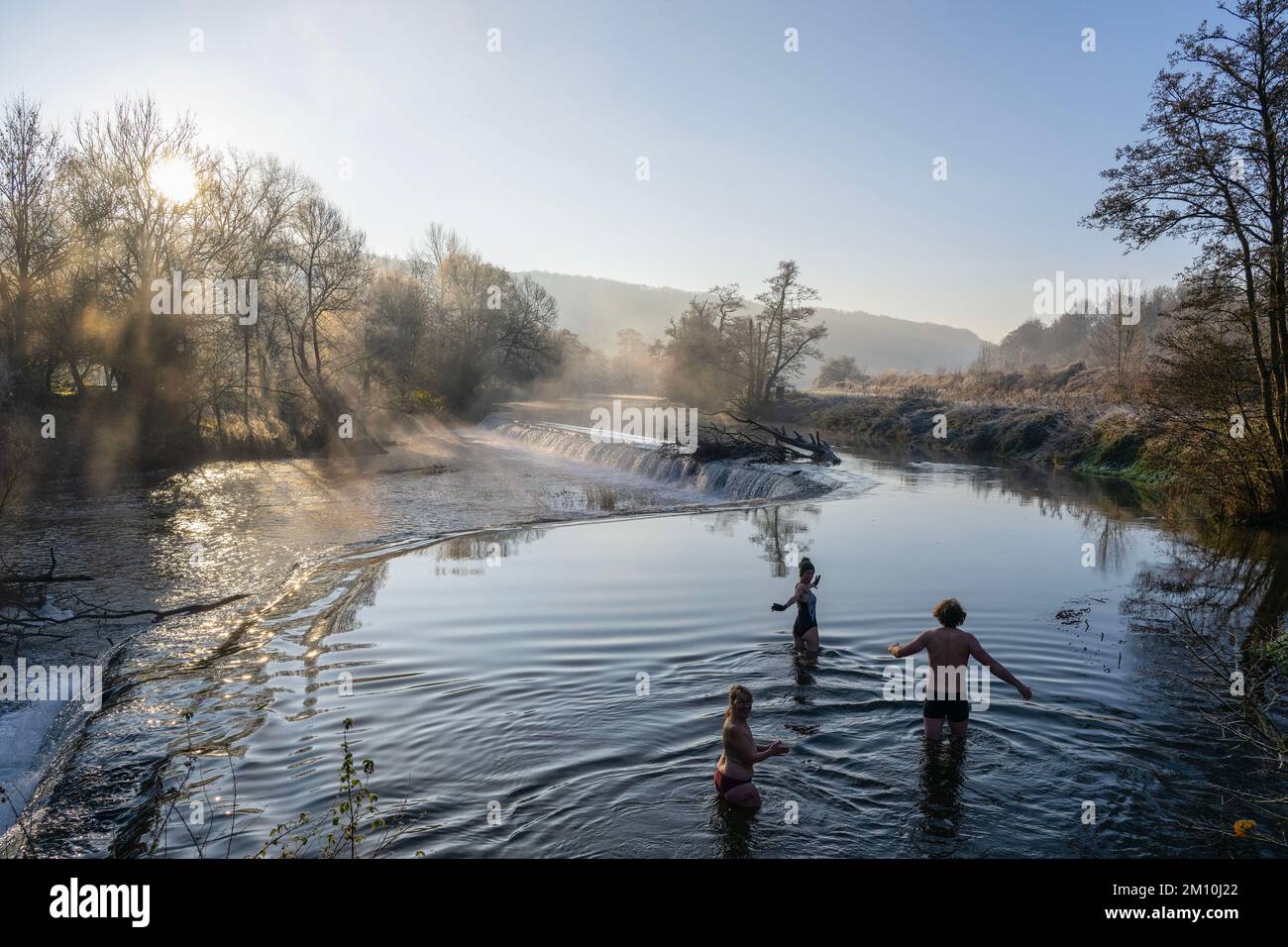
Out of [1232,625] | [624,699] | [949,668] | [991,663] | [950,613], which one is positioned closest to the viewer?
[991,663]

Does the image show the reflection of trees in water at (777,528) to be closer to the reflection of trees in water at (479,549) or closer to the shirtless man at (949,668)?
the reflection of trees in water at (479,549)

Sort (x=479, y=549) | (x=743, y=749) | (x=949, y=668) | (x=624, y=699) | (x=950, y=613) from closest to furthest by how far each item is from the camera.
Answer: (x=743, y=749) → (x=949, y=668) → (x=950, y=613) → (x=624, y=699) → (x=479, y=549)

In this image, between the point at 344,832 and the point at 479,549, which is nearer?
the point at 344,832

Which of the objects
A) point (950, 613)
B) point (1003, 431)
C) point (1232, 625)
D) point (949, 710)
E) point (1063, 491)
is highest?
point (1003, 431)

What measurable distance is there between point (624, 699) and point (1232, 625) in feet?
27.3

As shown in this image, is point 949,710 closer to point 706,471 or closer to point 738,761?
point 738,761

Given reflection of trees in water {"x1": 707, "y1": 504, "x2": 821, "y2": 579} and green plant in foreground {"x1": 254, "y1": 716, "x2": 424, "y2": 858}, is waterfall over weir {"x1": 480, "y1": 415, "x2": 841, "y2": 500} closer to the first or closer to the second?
reflection of trees in water {"x1": 707, "y1": 504, "x2": 821, "y2": 579}

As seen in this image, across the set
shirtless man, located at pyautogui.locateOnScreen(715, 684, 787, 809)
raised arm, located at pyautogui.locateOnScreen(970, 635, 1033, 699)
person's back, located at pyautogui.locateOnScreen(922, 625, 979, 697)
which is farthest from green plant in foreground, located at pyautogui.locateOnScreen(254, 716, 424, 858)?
raised arm, located at pyautogui.locateOnScreen(970, 635, 1033, 699)

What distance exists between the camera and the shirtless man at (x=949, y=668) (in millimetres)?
6586

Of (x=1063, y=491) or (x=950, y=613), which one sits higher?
(x=1063, y=491)

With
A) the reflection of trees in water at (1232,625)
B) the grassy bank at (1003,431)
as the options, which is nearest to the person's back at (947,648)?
the reflection of trees in water at (1232,625)

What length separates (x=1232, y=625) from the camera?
10547 mm

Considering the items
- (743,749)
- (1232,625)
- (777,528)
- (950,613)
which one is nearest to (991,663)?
(950,613)

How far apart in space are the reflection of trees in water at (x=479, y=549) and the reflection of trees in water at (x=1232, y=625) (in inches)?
390
